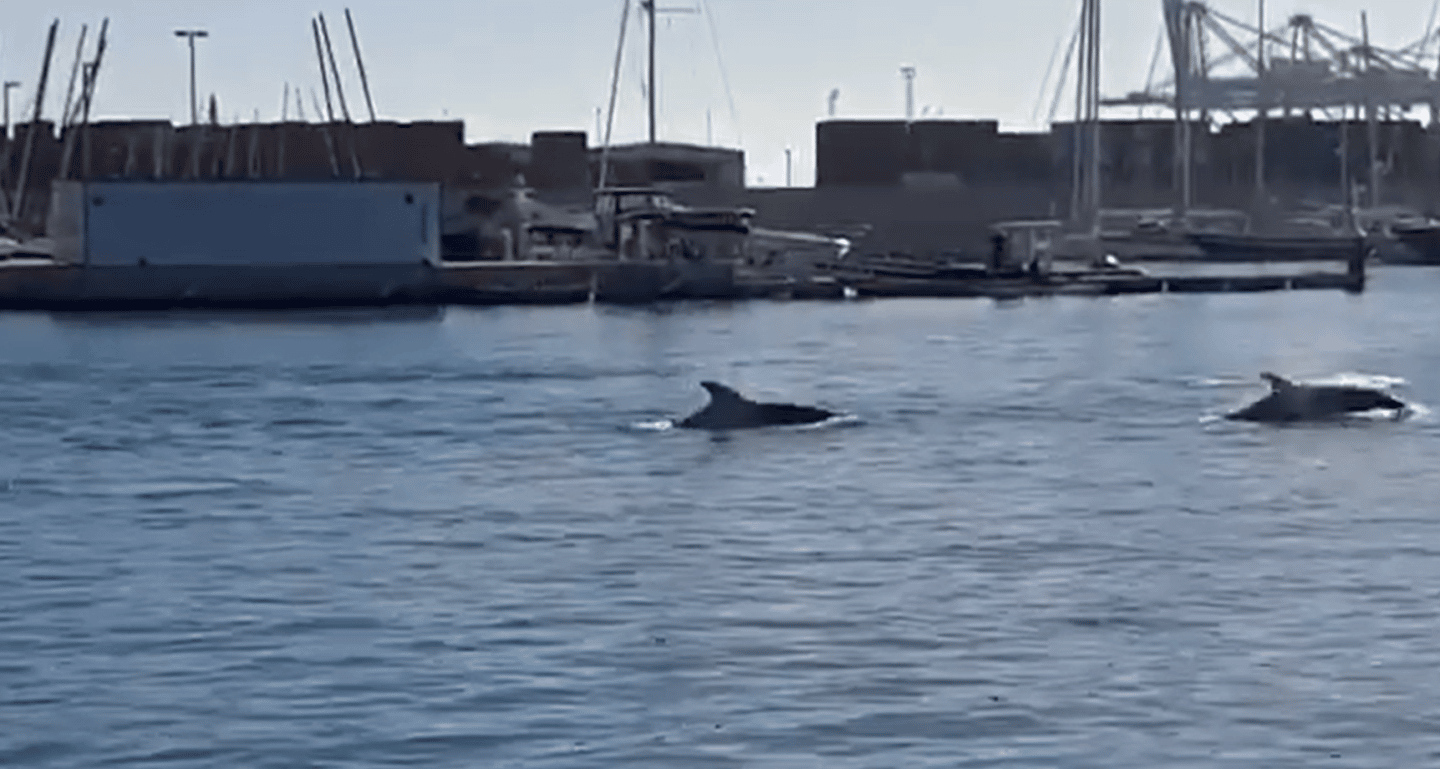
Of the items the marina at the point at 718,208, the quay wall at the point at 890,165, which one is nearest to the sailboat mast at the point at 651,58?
the marina at the point at 718,208

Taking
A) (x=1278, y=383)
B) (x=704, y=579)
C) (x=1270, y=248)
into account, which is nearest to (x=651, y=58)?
(x=1270, y=248)

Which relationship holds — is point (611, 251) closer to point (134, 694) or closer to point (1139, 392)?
point (1139, 392)

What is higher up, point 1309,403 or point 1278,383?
point 1278,383

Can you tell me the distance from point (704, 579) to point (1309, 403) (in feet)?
63.0

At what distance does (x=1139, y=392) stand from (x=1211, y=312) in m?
36.0

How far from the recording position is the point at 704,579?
87.4 feet

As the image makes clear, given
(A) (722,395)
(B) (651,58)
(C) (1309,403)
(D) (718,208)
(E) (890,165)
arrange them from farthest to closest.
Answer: (E) (890,165)
(D) (718,208)
(B) (651,58)
(C) (1309,403)
(A) (722,395)

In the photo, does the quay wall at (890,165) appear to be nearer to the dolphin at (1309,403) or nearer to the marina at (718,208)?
the marina at (718,208)

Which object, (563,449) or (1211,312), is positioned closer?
(563,449)

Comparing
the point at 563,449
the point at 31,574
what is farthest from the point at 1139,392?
the point at 31,574

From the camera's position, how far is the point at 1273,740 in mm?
18969

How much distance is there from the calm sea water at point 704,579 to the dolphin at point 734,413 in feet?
1.41

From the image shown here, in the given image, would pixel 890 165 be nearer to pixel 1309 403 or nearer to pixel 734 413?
pixel 1309 403

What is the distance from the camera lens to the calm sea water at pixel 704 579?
19.4m
